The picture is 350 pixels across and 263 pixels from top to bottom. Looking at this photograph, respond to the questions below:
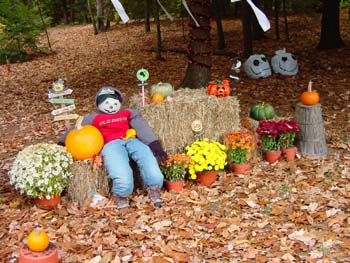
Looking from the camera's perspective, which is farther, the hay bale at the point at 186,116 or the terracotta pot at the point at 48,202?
the hay bale at the point at 186,116

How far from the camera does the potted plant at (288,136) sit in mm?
5691

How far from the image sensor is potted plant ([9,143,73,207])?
4551 mm

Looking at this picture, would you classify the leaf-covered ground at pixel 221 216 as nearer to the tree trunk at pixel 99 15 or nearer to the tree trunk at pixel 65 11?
the tree trunk at pixel 99 15

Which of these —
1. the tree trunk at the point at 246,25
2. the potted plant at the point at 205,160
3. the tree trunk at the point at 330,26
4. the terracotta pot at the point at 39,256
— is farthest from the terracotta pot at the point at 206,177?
the tree trunk at the point at 330,26

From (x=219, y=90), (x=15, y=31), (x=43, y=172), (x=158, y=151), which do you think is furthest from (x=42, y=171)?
(x=15, y=31)

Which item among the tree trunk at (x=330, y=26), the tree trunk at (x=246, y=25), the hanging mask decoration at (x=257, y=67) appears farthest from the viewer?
the tree trunk at (x=330, y=26)

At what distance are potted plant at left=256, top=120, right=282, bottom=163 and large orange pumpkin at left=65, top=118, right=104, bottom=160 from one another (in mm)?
2027

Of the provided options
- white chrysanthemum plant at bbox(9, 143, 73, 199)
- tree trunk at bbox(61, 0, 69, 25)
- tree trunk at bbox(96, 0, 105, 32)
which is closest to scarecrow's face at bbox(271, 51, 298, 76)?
white chrysanthemum plant at bbox(9, 143, 73, 199)

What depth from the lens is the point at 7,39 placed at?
15.1 m

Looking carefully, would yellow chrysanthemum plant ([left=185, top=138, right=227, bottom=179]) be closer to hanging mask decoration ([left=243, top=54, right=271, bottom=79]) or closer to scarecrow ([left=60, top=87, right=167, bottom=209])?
scarecrow ([left=60, top=87, right=167, bottom=209])

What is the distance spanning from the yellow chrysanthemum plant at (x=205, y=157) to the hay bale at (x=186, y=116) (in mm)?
244

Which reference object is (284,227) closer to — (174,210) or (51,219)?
(174,210)

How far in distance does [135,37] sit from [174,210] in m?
12.9

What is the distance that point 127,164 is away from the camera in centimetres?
477
